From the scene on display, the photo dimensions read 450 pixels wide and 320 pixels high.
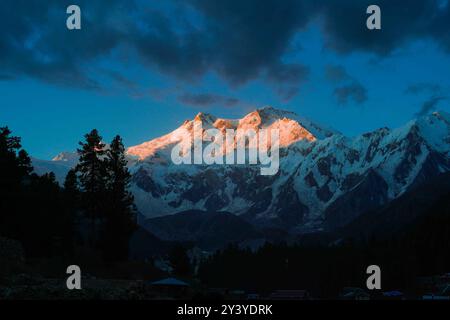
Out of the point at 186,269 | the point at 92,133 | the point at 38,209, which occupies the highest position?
the point at 92,133

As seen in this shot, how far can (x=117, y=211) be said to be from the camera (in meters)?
98.8

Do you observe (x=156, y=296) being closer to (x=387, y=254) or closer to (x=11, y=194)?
(x=11, y=194)

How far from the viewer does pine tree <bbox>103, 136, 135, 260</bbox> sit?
9575 cm

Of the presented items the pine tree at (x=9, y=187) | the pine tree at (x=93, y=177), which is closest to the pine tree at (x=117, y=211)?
the pine tree at (x=93, y=177)

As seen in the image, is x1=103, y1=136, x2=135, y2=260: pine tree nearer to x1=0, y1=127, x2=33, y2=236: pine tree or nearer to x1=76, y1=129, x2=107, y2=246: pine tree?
x1=76, y1=129, x2=107, y2=246: pine tree

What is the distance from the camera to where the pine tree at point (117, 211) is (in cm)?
9575

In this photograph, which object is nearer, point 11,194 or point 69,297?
point 69,297

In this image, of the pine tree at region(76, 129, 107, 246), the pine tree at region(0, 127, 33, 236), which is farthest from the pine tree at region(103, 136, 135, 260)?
the pine tree at region(0, 127, 33, 236)

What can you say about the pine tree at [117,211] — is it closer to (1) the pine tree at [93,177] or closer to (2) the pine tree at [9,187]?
(1) the pine tree at [93,177]
